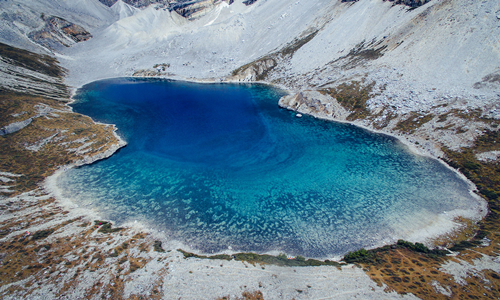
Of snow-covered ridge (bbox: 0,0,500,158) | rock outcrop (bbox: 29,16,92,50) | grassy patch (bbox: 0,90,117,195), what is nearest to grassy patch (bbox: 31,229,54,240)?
grassy patch (bbox: 0,90,117,195)

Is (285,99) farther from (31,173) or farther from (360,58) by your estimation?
(31,173)

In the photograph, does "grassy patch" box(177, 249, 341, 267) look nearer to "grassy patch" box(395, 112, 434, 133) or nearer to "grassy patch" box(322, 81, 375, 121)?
"grassy patch" box(395, 112, 434, 133)

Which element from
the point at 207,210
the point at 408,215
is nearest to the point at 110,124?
the point at 207,210

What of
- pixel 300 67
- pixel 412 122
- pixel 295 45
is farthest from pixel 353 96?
pixel 295 45

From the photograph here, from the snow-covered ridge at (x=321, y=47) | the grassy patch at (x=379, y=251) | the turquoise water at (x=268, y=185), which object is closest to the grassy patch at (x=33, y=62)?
the snow-covered ridge at (x=321, y=47)

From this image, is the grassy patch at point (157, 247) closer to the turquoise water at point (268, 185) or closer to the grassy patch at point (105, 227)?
the turquoise water at point (268, 185)

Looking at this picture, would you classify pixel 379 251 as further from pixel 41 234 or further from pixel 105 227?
pixel 41 234

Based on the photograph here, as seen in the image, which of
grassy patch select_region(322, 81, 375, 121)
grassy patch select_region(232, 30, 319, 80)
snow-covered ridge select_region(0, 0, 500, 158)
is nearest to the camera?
snow-covered ridge select_region(0, 0, 500, 158)
